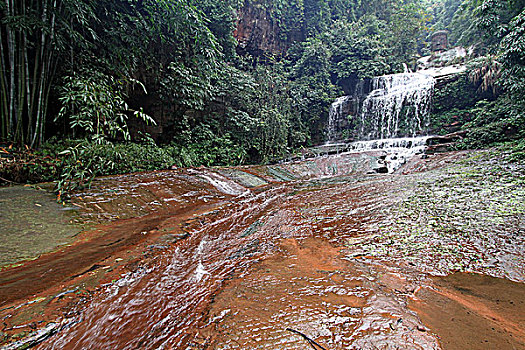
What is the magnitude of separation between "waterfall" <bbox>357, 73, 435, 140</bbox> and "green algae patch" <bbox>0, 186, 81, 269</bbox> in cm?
1336

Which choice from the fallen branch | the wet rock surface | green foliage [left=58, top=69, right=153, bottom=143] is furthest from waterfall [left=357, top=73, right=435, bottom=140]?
the fallen branch

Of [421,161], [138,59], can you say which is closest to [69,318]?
[138,59]

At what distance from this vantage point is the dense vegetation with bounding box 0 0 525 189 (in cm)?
431

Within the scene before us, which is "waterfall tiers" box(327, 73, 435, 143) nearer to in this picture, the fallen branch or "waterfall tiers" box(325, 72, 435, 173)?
"waterfall tiers" box(325, 72, 435, 173)

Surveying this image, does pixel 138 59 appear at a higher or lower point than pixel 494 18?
lower

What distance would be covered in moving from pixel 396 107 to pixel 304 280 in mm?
13208

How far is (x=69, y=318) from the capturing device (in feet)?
3.78

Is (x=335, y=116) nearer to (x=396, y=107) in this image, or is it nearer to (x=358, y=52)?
(x=396, y=107)

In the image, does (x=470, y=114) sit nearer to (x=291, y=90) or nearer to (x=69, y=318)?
(x=291, y=90)

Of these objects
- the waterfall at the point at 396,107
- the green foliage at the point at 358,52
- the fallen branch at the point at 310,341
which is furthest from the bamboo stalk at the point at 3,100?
the green foliage at the point at 358,52

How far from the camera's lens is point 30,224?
2.34 meters

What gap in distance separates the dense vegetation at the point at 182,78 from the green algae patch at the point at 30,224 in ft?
1.89

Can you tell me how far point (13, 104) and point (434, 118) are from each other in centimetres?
1523

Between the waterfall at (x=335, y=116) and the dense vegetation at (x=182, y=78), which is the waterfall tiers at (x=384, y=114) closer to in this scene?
the waterfall at (x=335, y=116)
